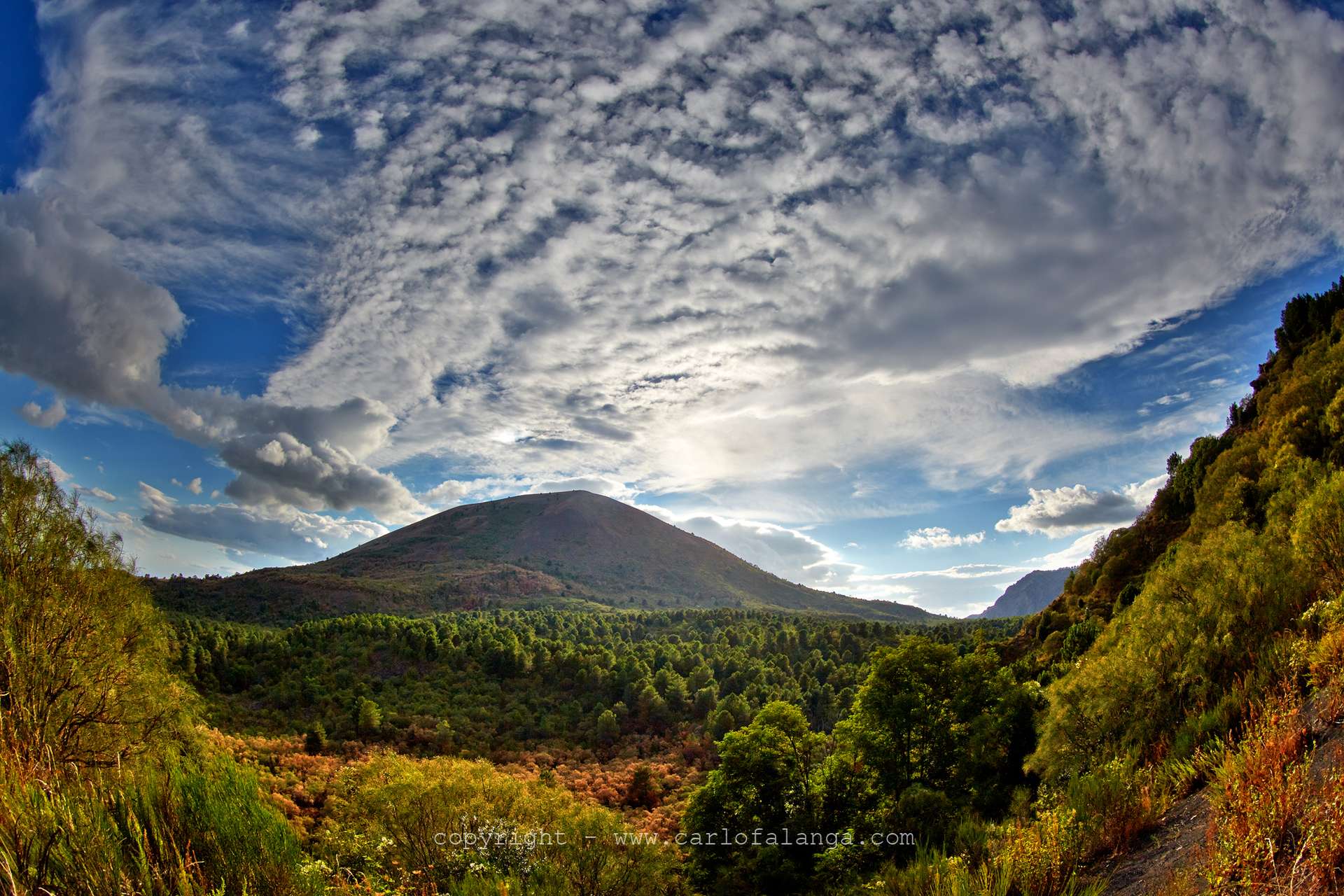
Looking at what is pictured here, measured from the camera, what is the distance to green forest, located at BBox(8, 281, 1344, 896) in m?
4.65

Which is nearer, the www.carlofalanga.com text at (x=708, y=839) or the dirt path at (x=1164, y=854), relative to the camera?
the dirt path at (x=1164, y=854)

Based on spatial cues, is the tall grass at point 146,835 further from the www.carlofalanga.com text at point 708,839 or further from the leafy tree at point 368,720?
the leafy tree at point 368,720

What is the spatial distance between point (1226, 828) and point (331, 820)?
38461mm

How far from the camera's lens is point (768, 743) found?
1325 inches

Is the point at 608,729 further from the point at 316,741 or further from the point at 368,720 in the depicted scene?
the point at 316,741

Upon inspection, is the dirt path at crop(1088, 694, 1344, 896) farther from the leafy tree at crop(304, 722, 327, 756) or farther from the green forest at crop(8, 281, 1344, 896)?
the leafy tree at crop(304, 722, 327, 756)

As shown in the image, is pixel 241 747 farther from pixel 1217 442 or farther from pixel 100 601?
pixel 1217 442

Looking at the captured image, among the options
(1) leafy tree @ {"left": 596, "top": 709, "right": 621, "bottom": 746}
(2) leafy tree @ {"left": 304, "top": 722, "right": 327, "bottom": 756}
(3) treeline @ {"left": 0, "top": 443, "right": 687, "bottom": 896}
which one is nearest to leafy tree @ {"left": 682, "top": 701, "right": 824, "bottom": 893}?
(3) treeline @ {"left": 0, "top": 443, "right": 687, "bottom": 896}

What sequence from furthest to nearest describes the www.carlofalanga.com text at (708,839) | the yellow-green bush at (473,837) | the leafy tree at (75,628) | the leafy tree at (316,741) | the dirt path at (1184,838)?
the leafy tree at (316,741), the www.carlofalanga.com text at (708,839), the yellow-green bush at (473,837), the leafy tree at (75,628), the dirt path at (1184,838)

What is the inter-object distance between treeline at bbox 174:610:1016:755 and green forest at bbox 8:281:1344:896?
0.58 meters

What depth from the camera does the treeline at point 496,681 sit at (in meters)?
65.4

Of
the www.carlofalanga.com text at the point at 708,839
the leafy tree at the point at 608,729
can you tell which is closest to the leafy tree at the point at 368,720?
the leafy tree at the point at 608,729

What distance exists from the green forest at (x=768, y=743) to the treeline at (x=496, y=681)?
1.91 ft

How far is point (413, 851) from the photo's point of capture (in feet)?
79.6
